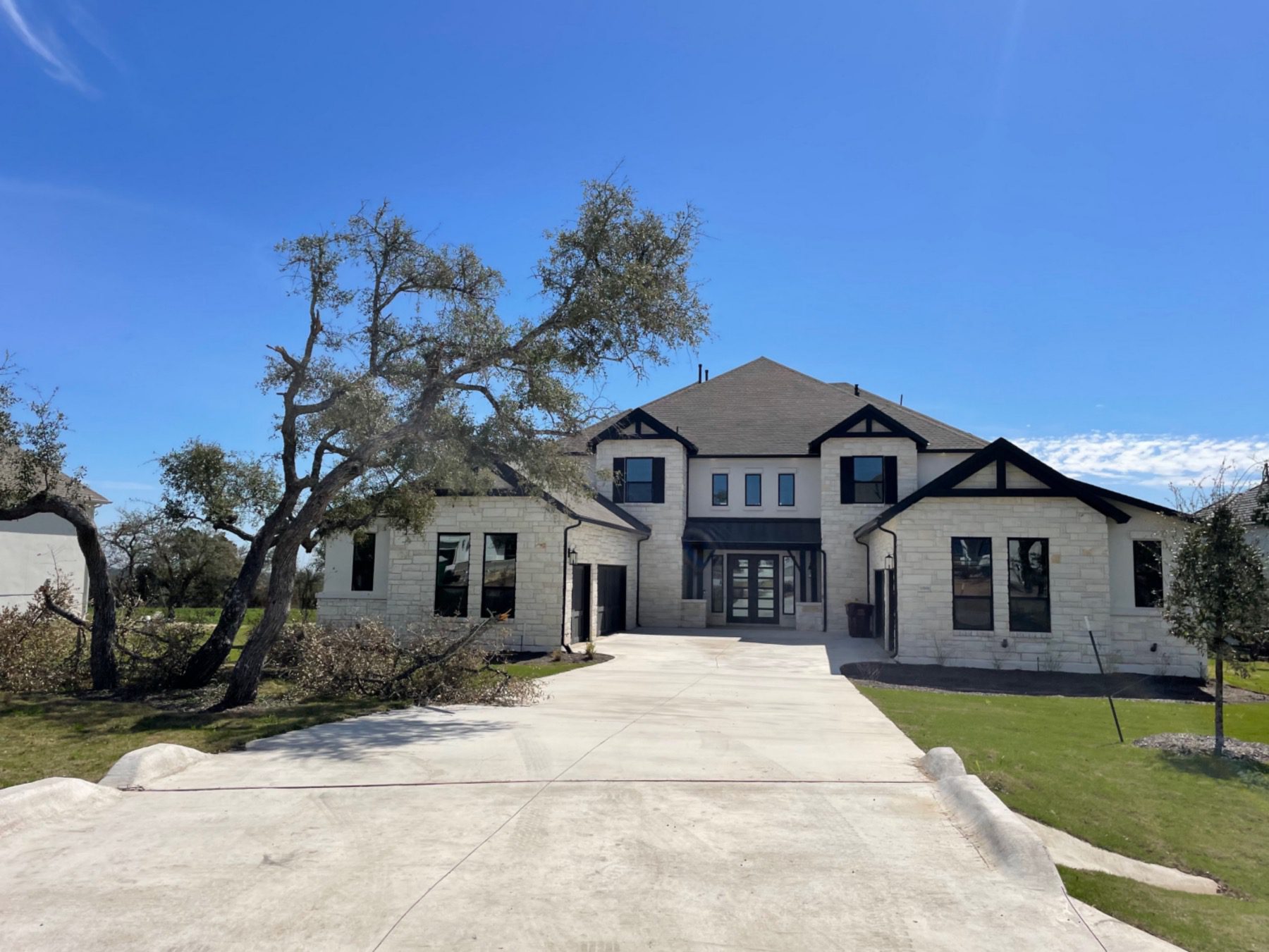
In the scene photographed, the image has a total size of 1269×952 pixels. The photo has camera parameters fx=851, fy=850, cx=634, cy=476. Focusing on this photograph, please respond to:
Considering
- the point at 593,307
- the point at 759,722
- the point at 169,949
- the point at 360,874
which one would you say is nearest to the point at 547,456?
the point at 593,307

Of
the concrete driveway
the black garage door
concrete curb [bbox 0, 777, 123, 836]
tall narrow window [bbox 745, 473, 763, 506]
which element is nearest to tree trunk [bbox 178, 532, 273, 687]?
the concrete driveway

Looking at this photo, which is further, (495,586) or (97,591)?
(495,586)

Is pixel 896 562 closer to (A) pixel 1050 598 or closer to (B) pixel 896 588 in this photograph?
(B) pixel 896 588

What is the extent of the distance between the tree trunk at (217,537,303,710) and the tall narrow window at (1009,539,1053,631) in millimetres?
14939

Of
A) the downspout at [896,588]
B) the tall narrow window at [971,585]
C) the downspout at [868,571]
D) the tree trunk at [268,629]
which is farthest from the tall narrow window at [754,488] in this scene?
the tree trunk at [268,629]

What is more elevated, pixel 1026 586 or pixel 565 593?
pixel 1026 586

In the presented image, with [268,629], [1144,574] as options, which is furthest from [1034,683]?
[268,629]

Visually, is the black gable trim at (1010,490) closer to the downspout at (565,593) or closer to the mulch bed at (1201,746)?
the downspout at (565,593)

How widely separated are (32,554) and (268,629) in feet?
60.2

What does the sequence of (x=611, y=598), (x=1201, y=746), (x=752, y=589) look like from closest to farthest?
(x=1201, y=746)
(x=611, y=598)
(x=752, y=589)

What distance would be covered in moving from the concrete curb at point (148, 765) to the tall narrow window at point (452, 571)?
39.0 ft

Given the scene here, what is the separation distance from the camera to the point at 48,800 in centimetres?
644

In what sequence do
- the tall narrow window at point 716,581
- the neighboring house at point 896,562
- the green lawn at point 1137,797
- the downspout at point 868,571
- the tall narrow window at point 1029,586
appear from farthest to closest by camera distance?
1. the tall narrow window at point 716,581
2. the downspout at point 868,571
3. the tall narrow window at point 1029,586
4. the neighboring house at point 896,562
5. the green lawn at point 1137,797

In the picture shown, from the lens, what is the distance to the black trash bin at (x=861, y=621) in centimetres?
2508
